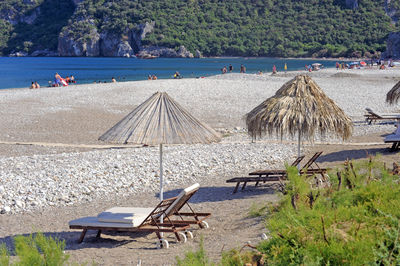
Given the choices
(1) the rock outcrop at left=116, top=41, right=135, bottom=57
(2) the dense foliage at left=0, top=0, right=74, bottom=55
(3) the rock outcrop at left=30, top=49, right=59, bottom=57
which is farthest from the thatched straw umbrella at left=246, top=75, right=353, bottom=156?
(2) the dense foliage at left=0, top=0, right=74, bottom=55

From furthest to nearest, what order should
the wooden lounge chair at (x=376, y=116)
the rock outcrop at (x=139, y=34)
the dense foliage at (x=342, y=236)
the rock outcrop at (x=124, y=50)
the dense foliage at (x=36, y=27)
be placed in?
the dense foliage at (x=36, y=27) < the rock outcrop at (x=124, y=50) < the rock outcrop at (x=139, y=34) < the wooden lounge chair at (x=376, y=116) < the dense foliage at (x=342, y=236)

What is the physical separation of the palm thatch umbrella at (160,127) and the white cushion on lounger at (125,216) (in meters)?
0.97

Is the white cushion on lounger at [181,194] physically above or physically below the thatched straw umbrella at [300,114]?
below

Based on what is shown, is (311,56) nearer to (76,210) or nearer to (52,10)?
(52,10)

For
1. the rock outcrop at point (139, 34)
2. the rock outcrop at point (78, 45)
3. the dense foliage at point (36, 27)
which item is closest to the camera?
the rock outcrop at point (139, 34)

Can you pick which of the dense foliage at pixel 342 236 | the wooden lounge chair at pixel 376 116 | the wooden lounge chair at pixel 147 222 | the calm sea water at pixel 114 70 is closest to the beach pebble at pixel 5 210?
the wooden lounge chair at pixel 147 222

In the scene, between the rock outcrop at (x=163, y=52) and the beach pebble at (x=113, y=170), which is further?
the rock outcrop at (x=163, y=52)

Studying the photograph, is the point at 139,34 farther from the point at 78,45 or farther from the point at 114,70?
the point at 114,70

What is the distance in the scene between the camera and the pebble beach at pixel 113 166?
7113 mm

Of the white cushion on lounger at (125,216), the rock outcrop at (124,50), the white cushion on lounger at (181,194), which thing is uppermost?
the rock outcrop at (124,50)

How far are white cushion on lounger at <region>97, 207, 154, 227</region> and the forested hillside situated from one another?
84.1 m

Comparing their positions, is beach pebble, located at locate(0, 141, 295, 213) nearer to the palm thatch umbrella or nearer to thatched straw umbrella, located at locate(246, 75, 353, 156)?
thatched straw umbrella, located at locate(246, 75, 353, 156)

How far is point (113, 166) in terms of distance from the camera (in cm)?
1069

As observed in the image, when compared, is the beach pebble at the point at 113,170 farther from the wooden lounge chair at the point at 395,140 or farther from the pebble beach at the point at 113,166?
the wooden lounge chair at the point at 395,140
